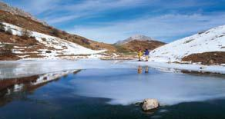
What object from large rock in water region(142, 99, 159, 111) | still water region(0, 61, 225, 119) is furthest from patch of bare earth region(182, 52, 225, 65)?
large rock in water region(142, 99, 159, 111)

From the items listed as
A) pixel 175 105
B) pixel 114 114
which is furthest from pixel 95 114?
pixel 175 105

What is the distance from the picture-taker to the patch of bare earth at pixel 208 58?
36.6 meters

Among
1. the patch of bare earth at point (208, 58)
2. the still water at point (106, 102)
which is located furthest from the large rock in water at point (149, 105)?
the patch of bare earth at point (208, 58)

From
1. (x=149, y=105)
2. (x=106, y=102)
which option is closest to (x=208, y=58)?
(x=106, y=102)

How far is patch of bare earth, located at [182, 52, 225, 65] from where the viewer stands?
36.6 meters

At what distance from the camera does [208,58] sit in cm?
3894

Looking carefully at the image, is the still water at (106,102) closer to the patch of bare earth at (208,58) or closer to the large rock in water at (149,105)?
the large rock in water at (149,105)

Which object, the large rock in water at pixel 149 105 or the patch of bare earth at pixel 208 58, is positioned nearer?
the large rock in water at pixel 149 105

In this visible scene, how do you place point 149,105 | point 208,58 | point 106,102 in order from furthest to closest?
point 208,58 → point 106,102 → point 149,105

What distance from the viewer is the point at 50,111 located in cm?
1189

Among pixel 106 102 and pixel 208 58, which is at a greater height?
pixel 208 58

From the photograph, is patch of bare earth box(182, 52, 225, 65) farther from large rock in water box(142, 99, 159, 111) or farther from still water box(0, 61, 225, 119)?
large rock in water box(142, 99, 159, 111)

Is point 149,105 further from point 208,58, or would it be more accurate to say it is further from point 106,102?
point 208,58

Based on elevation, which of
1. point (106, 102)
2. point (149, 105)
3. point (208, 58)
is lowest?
point (106, 102)
